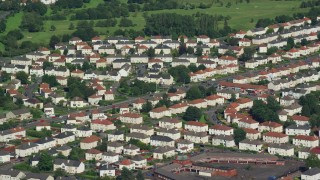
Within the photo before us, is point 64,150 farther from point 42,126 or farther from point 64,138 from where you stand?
point 42,126

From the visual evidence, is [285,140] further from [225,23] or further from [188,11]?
[188,11]

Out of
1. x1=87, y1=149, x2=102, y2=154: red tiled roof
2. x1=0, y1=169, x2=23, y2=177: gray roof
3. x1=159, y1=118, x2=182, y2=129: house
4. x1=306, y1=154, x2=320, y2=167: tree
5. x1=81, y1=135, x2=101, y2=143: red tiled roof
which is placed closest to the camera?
x1=0, y1=169, x2=23, y2=177: gray roof

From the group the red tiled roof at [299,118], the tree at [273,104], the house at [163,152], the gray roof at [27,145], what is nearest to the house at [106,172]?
the house at [163,152]

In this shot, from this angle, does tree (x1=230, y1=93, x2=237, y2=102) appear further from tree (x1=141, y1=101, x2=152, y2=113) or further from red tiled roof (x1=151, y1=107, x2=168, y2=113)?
tree (x1=141, y1=101, x2=152, y2=113)

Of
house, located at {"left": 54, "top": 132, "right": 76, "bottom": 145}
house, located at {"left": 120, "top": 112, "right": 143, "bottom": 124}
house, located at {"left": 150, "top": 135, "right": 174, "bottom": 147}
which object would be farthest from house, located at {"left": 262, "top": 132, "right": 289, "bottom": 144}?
house, located at {"left": 54, "top": 132, "right": 76, "bottom": 145}

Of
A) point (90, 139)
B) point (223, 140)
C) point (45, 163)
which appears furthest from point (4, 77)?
point (45, 163)

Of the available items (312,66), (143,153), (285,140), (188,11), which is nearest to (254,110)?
(285,140)
